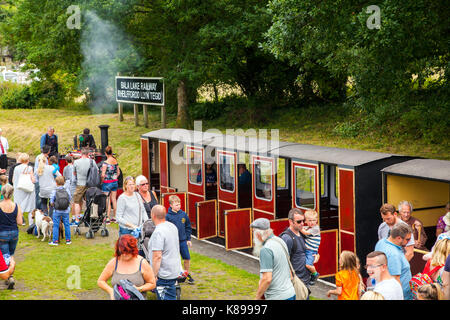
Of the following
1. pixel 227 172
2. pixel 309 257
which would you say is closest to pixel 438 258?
pixel 309 257

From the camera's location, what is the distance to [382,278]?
6.57 m

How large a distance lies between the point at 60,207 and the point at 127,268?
6535 mm

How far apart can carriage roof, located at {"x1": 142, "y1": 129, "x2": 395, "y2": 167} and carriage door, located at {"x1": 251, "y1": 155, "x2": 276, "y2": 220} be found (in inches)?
9.6

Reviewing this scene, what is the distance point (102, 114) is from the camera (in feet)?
121

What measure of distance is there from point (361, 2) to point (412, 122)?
919cm

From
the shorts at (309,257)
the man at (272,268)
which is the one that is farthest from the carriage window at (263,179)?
the man at (272,268)

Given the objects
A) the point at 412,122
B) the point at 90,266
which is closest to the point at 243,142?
the point at 90,266

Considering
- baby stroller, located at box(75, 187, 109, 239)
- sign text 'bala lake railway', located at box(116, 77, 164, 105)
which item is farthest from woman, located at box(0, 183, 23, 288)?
sign text 'bala lake railway', located at box(116, 77, 164, 105)

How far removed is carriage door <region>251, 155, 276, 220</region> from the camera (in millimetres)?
13516

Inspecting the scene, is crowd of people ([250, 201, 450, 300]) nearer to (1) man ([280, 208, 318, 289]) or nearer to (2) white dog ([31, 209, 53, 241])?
(1) man ([280, 208, 318, 289])

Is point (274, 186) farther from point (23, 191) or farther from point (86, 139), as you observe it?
point (86, 139)

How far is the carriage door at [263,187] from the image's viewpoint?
13516 millimetres

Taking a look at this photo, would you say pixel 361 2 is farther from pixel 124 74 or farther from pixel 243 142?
pixel 124 74

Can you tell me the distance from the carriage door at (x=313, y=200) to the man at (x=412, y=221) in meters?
1.68
